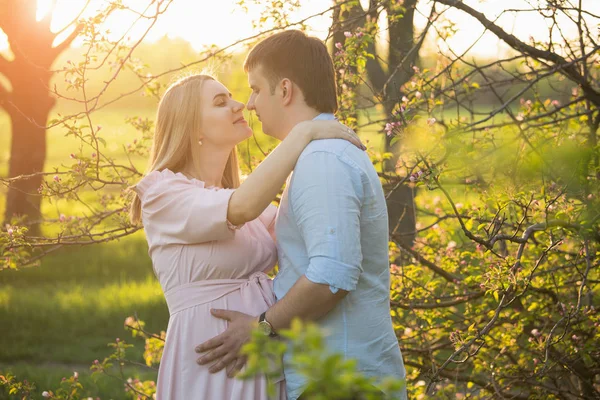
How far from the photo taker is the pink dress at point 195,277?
2293 mm

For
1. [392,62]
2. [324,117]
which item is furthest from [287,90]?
[392,62]

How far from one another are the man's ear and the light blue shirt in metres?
0.12

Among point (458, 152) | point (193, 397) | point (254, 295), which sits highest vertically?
point (458, 152)

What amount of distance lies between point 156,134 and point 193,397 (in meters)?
1.00

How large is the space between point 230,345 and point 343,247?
1.75 ft

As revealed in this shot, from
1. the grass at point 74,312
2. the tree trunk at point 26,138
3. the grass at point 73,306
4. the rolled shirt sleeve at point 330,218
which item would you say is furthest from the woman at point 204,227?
the tree trunk at point 26,138

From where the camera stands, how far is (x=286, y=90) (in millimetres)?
2334

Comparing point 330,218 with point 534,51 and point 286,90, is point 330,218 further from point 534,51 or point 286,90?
point 534,51

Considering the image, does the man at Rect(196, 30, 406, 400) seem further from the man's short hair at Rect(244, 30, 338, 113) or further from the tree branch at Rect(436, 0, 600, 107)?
the tree branch at Rect(436, 0, 600, 107)

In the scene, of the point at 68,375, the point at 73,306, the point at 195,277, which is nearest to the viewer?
the point at 195,277

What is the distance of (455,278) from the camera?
4371 mm

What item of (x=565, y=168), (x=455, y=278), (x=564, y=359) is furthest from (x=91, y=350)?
(x=565, y=168)

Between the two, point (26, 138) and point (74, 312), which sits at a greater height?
point (26, 138)

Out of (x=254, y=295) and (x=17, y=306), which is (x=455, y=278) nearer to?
(x=254, y=295)
